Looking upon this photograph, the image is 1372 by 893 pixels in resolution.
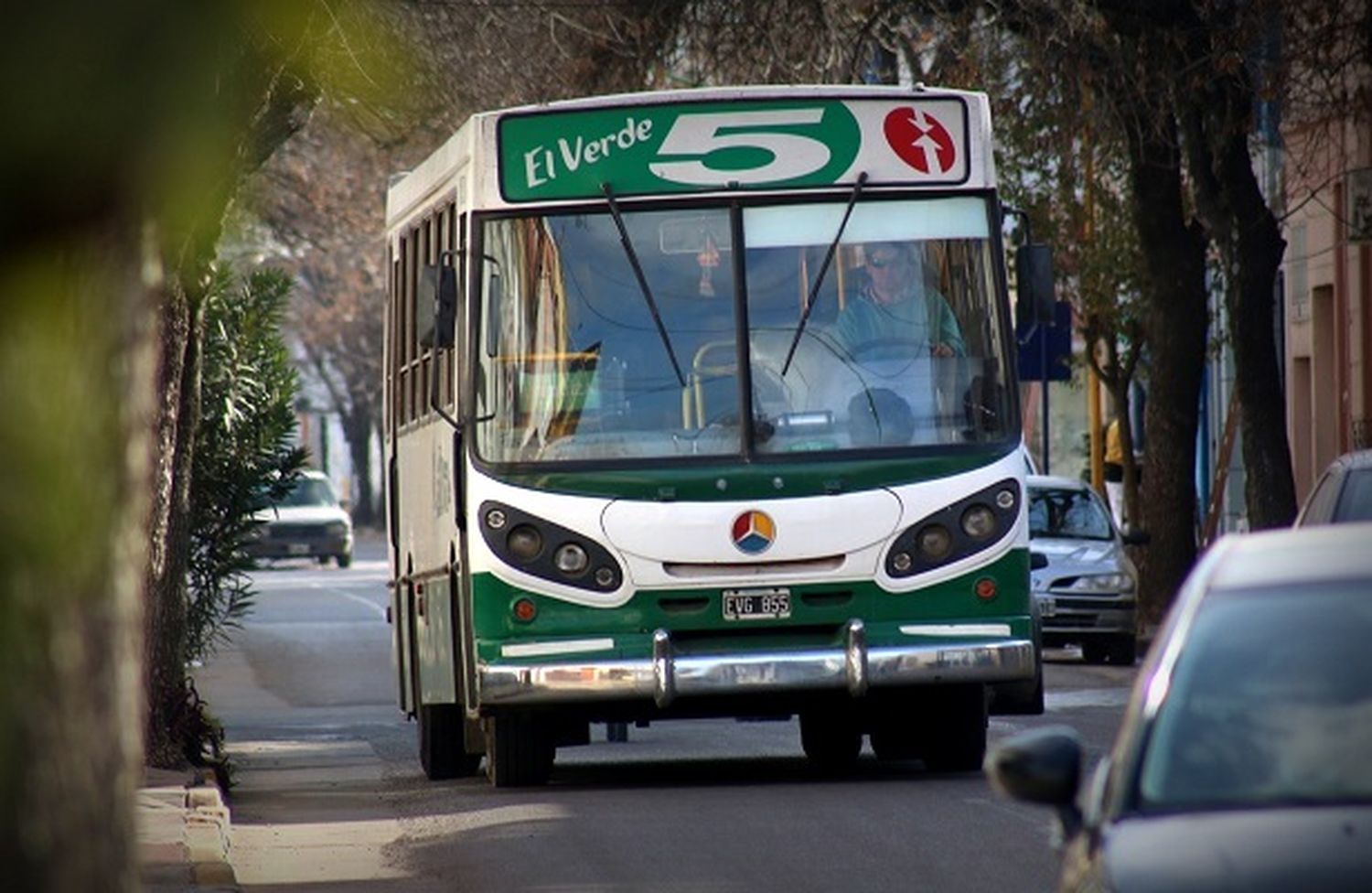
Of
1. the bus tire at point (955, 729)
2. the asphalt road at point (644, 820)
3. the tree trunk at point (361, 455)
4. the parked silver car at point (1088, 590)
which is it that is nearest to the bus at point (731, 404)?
the bus tire at point (955, 729)

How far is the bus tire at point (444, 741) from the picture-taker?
58.7 feet

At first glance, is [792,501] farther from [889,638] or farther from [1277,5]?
[1277,5]

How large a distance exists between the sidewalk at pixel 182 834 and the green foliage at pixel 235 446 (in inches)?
132

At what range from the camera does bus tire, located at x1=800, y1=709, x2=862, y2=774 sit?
57.4 feet

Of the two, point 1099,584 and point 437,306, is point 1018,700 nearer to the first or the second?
point 437,306

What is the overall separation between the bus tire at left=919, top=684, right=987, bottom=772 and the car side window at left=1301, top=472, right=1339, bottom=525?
1989 mm

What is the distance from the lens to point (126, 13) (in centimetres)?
596

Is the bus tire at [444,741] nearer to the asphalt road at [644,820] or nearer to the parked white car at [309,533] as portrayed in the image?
the asphalt road at [644,820]

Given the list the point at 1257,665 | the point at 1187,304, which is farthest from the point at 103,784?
the point at 1187,304

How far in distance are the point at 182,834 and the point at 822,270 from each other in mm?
3999

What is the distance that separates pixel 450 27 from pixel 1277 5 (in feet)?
22.3

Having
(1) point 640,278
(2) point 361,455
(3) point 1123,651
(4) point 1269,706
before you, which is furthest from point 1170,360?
(2) point 361,455

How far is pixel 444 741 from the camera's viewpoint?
18.0m

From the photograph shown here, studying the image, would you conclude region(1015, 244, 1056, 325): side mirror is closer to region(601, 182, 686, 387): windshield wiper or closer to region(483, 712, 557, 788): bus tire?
region(601, 182, 686, 387): windshield wiper
